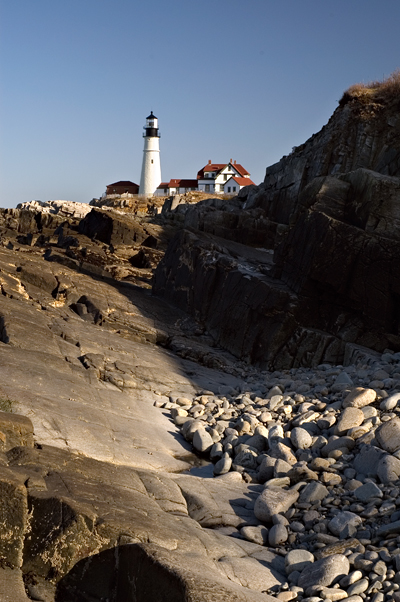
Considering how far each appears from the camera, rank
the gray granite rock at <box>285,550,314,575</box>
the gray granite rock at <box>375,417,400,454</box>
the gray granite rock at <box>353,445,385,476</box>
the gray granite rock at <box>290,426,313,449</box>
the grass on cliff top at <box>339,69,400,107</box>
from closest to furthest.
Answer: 1. the gray granite rock at <box>285,550,314,575</box>
2. the gray granite rock at <box>353,445,385,476</box>
3. the gray granite rock at <box>375,417,400,454</box>
4. the gray granite rock at <box>290,426,313,449</box>
5. the grass on cliff top at <box>339,69,400,107</box>

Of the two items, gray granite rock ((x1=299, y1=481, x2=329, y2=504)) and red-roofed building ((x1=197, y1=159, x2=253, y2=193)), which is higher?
red-roofed building ((x1=197, y1=159, x2=253, y2=193))

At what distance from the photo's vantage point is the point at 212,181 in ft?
339

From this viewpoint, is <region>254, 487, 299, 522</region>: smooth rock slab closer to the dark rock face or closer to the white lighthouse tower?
the dark rock face

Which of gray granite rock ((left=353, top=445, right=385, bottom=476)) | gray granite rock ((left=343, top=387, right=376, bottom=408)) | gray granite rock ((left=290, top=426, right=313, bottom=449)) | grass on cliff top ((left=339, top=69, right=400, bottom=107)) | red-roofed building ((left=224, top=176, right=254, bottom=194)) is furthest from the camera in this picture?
red-roofed building ((left=224, top=176, right=254, bottom=194))

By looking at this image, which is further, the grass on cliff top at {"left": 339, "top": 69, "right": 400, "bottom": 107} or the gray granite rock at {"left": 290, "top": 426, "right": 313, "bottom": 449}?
the grass on cliff top at {"left": 339, "top": 69, "right": 400, "bottom": 107}

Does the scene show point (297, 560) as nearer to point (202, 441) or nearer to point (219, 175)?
point (202, 441)

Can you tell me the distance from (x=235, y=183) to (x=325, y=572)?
94001 millimetres

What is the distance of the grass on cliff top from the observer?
35.8 m

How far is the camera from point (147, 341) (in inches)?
913

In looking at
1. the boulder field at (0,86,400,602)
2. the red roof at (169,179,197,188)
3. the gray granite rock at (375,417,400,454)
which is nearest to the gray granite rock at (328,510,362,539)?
the boulder field at (0,86,400,602)

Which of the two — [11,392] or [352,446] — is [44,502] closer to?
[11,392]

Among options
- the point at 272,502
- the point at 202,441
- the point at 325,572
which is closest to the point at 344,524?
the point at 272,502

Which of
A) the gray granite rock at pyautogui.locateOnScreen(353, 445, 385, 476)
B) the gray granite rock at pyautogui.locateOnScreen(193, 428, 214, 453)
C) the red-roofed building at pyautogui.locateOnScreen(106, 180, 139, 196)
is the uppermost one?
the red-roofed building at pyautogui.locateOnScreen(106, 180, 139, 196)

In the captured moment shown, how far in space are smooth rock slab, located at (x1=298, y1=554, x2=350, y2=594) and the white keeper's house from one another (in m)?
94.1
